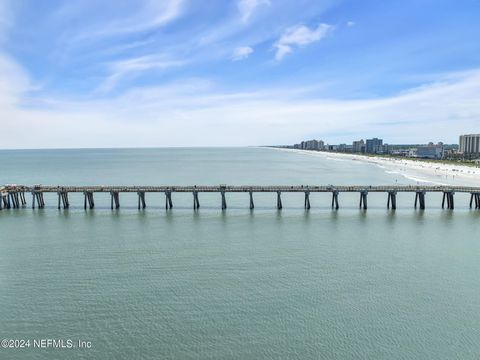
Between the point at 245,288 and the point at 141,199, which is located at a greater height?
the point at 141,199

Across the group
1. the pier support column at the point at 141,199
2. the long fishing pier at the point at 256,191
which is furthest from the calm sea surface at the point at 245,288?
the pier support column at the point at 141,199

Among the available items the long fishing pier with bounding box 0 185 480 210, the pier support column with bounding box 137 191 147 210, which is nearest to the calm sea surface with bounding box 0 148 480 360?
the long fishing pier with bounding box 0 185 480 210

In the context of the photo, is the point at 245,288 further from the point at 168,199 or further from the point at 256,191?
the point at 168,199

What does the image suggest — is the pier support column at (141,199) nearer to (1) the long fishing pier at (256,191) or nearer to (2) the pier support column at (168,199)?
(1) the long fishing pier at (256,191)

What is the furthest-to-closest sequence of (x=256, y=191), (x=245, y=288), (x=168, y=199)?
(x=168, y=199)
(x=256, y=191)
(x=245, y=288)

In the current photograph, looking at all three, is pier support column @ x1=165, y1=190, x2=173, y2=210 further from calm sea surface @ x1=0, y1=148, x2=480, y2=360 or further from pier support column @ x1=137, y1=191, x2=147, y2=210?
calm sea surface @ x1=0, y1=148, x2=480, y2=360

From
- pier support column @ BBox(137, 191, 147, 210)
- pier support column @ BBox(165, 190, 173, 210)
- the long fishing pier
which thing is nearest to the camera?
the long fishing pier

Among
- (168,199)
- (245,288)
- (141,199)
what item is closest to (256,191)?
(168,199)

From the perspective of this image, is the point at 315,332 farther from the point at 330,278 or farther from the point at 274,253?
the point at 274,253
